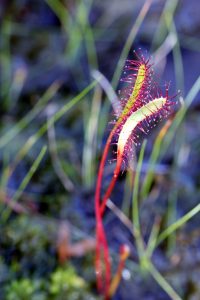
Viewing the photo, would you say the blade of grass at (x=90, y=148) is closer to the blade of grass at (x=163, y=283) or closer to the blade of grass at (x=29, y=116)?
the blade of grass at (x=29, y=116)

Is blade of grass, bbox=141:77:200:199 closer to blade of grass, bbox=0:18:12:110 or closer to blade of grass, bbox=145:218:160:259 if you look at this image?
blade of grass, bbox=145:218:160:259

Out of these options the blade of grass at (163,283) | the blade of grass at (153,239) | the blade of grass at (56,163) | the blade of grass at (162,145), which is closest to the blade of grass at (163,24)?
the blade of grass at (162,145)

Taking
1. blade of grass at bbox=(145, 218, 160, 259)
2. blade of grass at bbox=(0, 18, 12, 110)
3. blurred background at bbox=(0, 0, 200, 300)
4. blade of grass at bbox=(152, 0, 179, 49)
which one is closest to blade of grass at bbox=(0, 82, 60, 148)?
blurred background at bbox=(0, 0, 200, 300)

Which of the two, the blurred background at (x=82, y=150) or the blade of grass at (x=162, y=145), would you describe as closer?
the blurred background at (x=82, y=150)

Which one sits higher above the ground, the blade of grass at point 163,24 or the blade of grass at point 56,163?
the blade of grass at point 163,24

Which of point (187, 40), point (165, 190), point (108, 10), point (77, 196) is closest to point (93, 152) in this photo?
point (77, 196)

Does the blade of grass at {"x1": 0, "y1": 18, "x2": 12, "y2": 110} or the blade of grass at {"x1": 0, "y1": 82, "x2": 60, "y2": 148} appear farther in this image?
the blade of grass at {"x1": 0, "y1": 18, "x2": 12, "y2": 110}

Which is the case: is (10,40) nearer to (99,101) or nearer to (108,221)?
(99,101)

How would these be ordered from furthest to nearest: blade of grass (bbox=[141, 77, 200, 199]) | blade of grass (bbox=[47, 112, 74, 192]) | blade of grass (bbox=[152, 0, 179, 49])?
blade of grass (bbox=[152, 0, 179, 49]) → blade of grass (bbox=[47, 112, 74, 192]) → blade of grass (bbox=[141, 77, 200, 199])

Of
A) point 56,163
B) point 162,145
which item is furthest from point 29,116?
point 162,145
